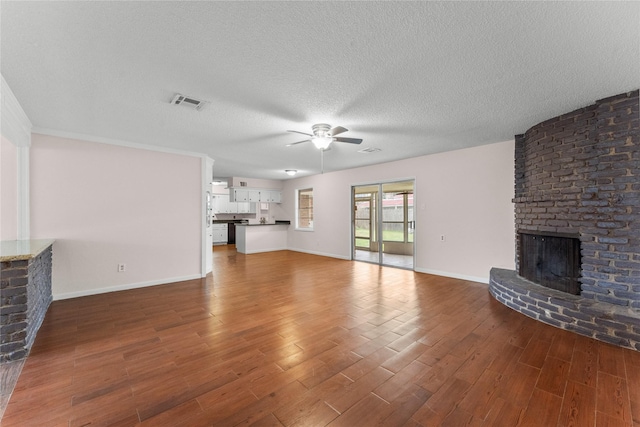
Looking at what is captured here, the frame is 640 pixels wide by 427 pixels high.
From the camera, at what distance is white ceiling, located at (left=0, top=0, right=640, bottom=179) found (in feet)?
5.07

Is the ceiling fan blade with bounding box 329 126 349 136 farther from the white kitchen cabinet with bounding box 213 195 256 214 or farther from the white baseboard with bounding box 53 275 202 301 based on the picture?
the white kitchen cabinet with bounding box 213 195 256 214

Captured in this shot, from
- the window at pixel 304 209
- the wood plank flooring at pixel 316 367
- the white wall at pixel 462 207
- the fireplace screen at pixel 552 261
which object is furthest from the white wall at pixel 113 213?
the fireplace screen at pixel 552 261

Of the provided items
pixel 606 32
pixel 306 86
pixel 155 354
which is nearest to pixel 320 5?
pixel 306 86

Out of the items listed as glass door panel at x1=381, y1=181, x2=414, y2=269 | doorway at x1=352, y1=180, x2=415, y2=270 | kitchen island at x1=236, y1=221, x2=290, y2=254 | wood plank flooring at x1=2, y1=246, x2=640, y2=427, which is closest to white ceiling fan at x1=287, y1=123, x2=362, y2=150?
wood plank flooring at x1=2, y1=246, x2=640, y2=427

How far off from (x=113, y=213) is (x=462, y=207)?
19.8 feet

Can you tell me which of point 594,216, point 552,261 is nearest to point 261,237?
point 552,261

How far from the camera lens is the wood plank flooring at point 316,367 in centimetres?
161

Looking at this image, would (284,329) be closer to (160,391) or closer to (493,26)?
(160,391)

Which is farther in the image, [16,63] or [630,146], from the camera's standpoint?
[630,146]

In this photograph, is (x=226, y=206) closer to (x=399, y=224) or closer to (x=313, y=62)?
(x=399, y=224)

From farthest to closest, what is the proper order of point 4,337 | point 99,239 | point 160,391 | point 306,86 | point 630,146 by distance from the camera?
point 99,239 → point 630,146 → point 306,86 → point 4,337 → point 160,391

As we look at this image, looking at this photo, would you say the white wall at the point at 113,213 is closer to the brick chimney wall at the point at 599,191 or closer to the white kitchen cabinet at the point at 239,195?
the white kitchen cabinet at the point at 239,195

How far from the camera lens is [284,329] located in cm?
279

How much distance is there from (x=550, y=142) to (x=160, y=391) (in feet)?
16.2
